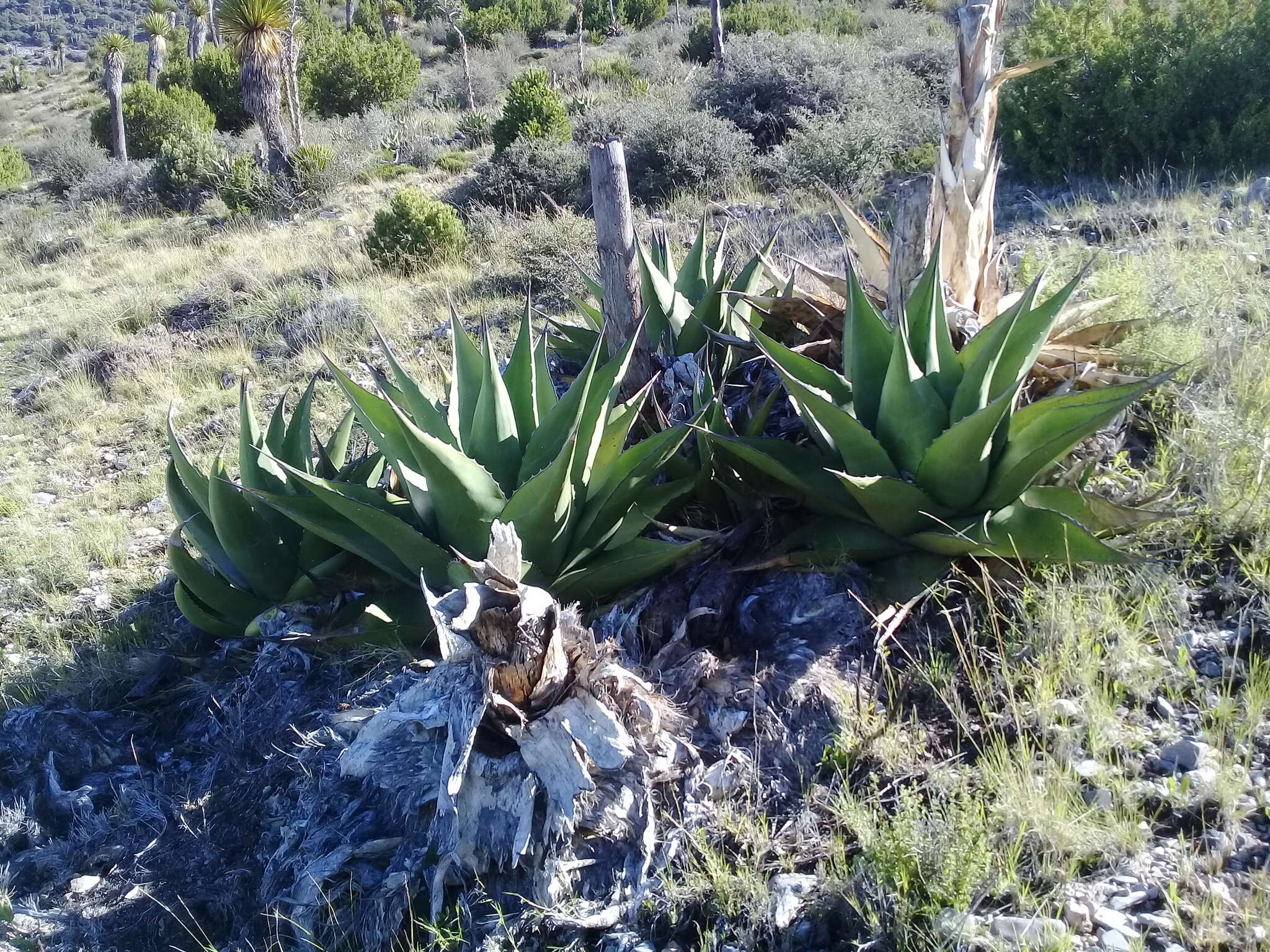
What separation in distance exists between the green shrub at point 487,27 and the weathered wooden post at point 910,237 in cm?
2631

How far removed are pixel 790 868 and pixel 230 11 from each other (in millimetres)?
15992

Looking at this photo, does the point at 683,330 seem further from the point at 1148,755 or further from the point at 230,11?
the point at 230,11

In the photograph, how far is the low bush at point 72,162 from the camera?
62.3ft

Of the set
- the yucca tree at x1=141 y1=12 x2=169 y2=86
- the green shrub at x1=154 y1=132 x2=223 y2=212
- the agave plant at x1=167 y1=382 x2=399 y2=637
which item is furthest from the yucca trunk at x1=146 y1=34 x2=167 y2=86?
the agave plant at x1=167 y1=382 x2=399 y2=637

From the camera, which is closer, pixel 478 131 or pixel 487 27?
pixel 478 131

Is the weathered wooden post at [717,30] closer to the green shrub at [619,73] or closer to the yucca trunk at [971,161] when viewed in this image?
the green shrub at [619,73]

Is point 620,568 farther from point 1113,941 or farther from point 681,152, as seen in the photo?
point 681,152

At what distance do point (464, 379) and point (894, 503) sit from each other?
5.49 ft

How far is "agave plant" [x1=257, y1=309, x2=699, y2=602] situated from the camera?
9.65 ft

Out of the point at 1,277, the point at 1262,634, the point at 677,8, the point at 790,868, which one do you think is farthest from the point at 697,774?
the point at 677,8

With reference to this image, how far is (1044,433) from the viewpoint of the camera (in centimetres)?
282

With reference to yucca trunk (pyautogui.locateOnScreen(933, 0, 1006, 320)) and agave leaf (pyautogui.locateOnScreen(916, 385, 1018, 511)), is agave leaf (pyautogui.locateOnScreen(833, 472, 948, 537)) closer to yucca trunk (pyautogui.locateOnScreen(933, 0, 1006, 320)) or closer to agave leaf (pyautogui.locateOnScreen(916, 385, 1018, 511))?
agave leaf (pyautogui.locateOnScreen(916, 385, 1018, 511))

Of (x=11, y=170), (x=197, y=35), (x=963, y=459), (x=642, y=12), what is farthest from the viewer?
(x=197, y=35)

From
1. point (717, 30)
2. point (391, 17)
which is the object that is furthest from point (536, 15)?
point (717, 30)
